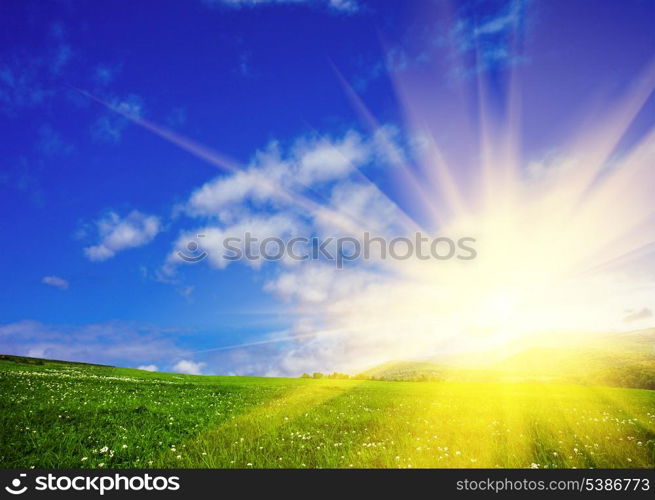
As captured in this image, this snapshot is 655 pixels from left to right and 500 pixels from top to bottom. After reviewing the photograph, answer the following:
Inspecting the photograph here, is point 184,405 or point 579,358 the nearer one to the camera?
point 184,405

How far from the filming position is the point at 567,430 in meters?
10.2

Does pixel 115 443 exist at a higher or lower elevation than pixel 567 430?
higher

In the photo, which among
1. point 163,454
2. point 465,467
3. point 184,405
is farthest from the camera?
point 184,405
